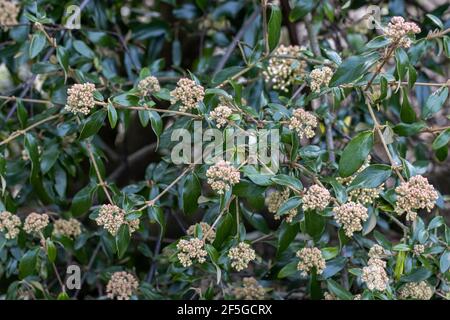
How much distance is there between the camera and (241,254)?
127 centimetres

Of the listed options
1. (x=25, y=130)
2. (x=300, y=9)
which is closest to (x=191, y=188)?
(x=25, y=130)

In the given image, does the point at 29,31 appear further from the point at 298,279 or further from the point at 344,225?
the point at 344,225

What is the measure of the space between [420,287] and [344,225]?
25 cm

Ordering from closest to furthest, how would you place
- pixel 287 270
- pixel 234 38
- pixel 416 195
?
pixel 416 195 < pixel 287 270 < pixel 234 38

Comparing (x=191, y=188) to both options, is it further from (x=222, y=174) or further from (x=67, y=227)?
(x=67, y=227)

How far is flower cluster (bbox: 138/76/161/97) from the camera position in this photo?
141cm

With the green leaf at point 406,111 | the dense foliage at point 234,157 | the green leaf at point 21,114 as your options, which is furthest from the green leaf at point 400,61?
the green leaf at point 21,114

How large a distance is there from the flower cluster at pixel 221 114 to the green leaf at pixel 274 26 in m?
0.24

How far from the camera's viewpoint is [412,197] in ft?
3.74

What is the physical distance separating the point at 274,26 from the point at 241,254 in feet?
1.51

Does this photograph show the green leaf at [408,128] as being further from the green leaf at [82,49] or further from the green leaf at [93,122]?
the green leaf at [82,49]

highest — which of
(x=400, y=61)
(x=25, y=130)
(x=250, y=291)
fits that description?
(x=400, y=61)

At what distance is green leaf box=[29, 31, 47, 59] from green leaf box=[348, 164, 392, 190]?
70 cm
